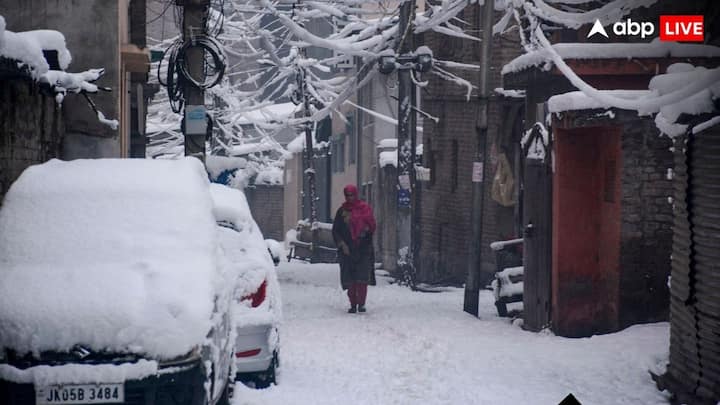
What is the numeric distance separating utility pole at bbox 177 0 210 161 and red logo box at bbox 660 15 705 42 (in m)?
6.39

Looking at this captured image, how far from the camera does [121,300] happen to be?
725 cm

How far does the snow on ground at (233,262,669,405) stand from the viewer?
9.96 m

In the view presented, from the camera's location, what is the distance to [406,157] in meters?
24.3

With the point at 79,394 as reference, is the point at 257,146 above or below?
above

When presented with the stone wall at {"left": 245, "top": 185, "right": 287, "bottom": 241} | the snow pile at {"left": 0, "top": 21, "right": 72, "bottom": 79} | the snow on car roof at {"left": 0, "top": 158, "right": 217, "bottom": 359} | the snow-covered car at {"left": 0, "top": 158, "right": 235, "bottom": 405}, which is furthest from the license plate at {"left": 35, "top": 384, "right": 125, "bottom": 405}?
the stone wall at {"left": 245, "top": 185, "right": 287, "bottom": 241}

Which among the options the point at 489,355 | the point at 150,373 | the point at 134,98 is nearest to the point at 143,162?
the point at 150,373

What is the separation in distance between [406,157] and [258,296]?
14.9 metres

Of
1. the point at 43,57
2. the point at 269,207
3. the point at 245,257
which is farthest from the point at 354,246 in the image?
the point at 269,207

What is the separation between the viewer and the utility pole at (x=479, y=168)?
1708 centimetres

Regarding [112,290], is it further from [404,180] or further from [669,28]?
[404,180]

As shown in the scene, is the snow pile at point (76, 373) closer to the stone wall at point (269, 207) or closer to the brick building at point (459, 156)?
the brick building at point (459, 156)

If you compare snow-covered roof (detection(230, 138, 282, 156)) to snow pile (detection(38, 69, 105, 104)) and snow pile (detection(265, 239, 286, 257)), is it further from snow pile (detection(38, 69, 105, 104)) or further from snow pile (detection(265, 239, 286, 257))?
snow pile (detection(265, 239, 286, 257))

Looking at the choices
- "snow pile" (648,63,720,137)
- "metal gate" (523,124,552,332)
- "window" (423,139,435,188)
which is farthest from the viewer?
"window" (423,139,435,188)

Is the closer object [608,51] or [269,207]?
[608,51]
